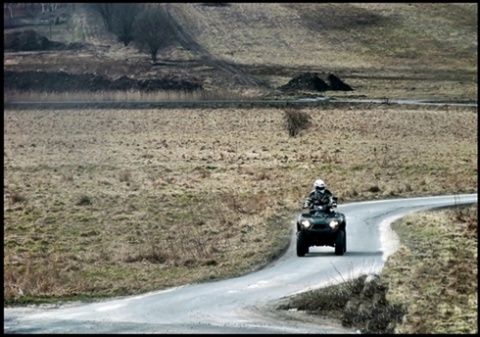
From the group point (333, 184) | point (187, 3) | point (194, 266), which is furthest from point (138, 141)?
point (187, 3)

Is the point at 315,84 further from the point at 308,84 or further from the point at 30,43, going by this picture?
the point at 30,43

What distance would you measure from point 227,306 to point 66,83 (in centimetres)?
8158

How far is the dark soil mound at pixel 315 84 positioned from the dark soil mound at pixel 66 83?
11.0m

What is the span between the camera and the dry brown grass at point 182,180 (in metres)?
38.8

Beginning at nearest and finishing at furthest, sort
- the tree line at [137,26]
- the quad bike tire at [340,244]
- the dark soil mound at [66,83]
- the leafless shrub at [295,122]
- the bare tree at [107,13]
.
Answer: the quad bike tire at [340,244], the leafless shrub at [295,122], the dark soil mound at [66,83], the tree line at [137,26], the bare tree at [107,13]

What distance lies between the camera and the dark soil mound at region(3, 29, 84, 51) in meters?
121

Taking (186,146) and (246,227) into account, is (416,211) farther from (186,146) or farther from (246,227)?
(186,146)

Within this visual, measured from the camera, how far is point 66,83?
10925 cm

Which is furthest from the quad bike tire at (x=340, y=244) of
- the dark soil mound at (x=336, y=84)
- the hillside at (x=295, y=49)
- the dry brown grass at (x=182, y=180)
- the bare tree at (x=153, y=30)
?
the bare tree at (x=153, y=30)

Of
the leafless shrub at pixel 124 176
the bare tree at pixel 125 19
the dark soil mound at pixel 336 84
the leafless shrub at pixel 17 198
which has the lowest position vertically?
the dark soil mound at pixel 336 84

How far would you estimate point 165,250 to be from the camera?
41.1 m

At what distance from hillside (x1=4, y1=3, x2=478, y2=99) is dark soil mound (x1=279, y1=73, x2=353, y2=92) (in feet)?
7.10

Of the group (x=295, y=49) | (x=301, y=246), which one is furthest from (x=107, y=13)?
(x=301, y=246)

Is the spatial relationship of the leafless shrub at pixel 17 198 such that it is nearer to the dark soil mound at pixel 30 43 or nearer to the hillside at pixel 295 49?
the hillside at pixel 295 49
